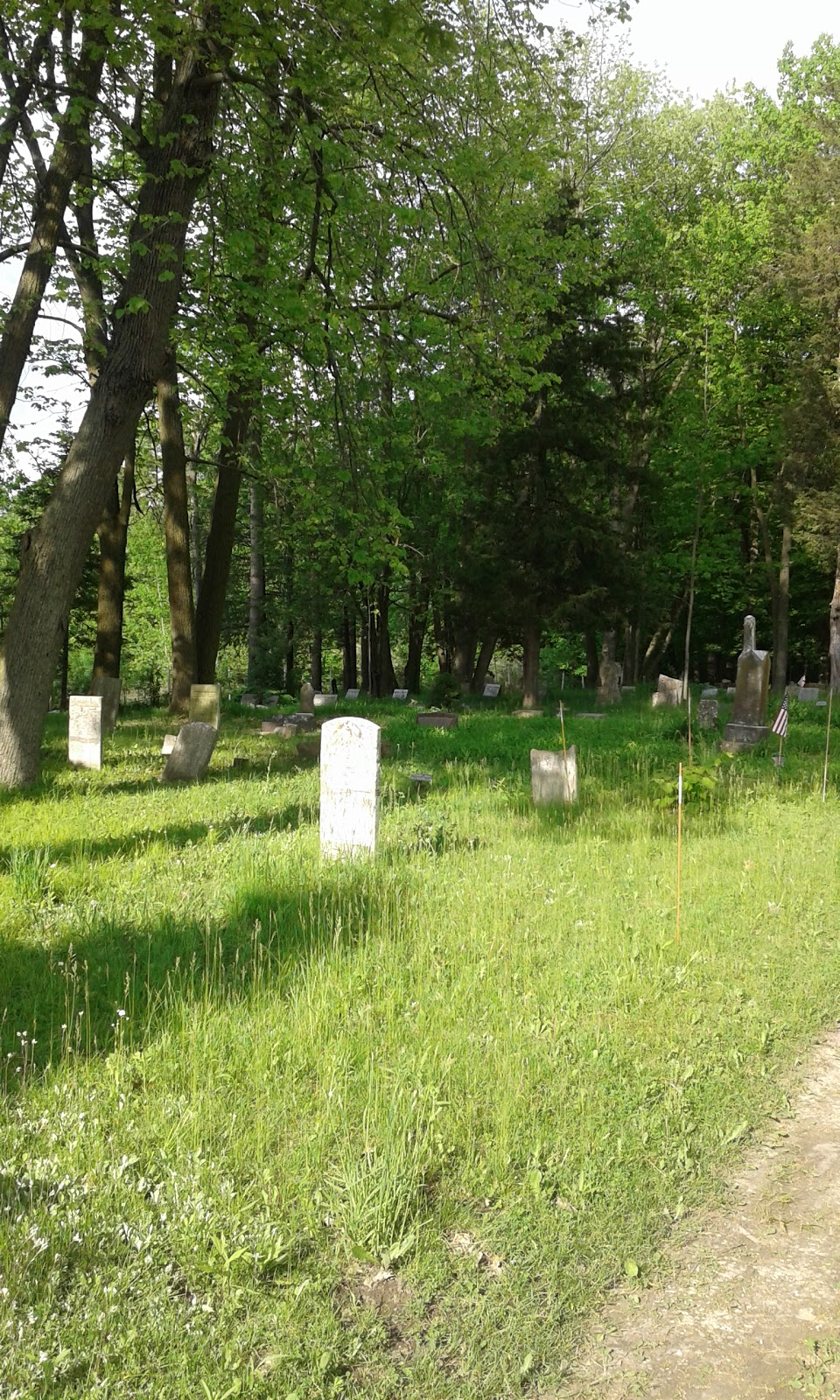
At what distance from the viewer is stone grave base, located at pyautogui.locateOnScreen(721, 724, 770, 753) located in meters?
13.9

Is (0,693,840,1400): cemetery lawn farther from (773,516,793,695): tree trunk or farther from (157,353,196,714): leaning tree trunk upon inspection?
(773,516,793,695): tree trunk

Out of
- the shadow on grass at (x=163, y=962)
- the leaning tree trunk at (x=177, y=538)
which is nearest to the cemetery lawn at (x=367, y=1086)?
the shadow on grass at (x=163, y=962)

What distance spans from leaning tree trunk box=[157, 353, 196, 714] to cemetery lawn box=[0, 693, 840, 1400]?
8.75m

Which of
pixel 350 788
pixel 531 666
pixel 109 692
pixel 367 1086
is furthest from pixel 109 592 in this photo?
pixel 367 1086

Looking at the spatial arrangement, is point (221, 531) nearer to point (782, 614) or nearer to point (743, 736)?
point (743, 736)

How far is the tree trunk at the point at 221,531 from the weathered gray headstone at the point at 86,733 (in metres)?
4.09

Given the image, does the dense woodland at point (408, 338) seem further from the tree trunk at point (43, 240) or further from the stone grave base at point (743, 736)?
the stone grave base at point (743, 736)

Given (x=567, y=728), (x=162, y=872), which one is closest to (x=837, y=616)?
(x=567, y=728)

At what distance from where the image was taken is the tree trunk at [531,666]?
21284mm

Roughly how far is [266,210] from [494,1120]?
1152 centimetres

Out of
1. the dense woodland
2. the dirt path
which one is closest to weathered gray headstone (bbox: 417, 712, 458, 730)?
the dense woodland

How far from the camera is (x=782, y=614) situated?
26812 mm

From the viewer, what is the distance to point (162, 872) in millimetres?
6852

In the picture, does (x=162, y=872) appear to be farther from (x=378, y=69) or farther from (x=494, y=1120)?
(x=378, y=69)
